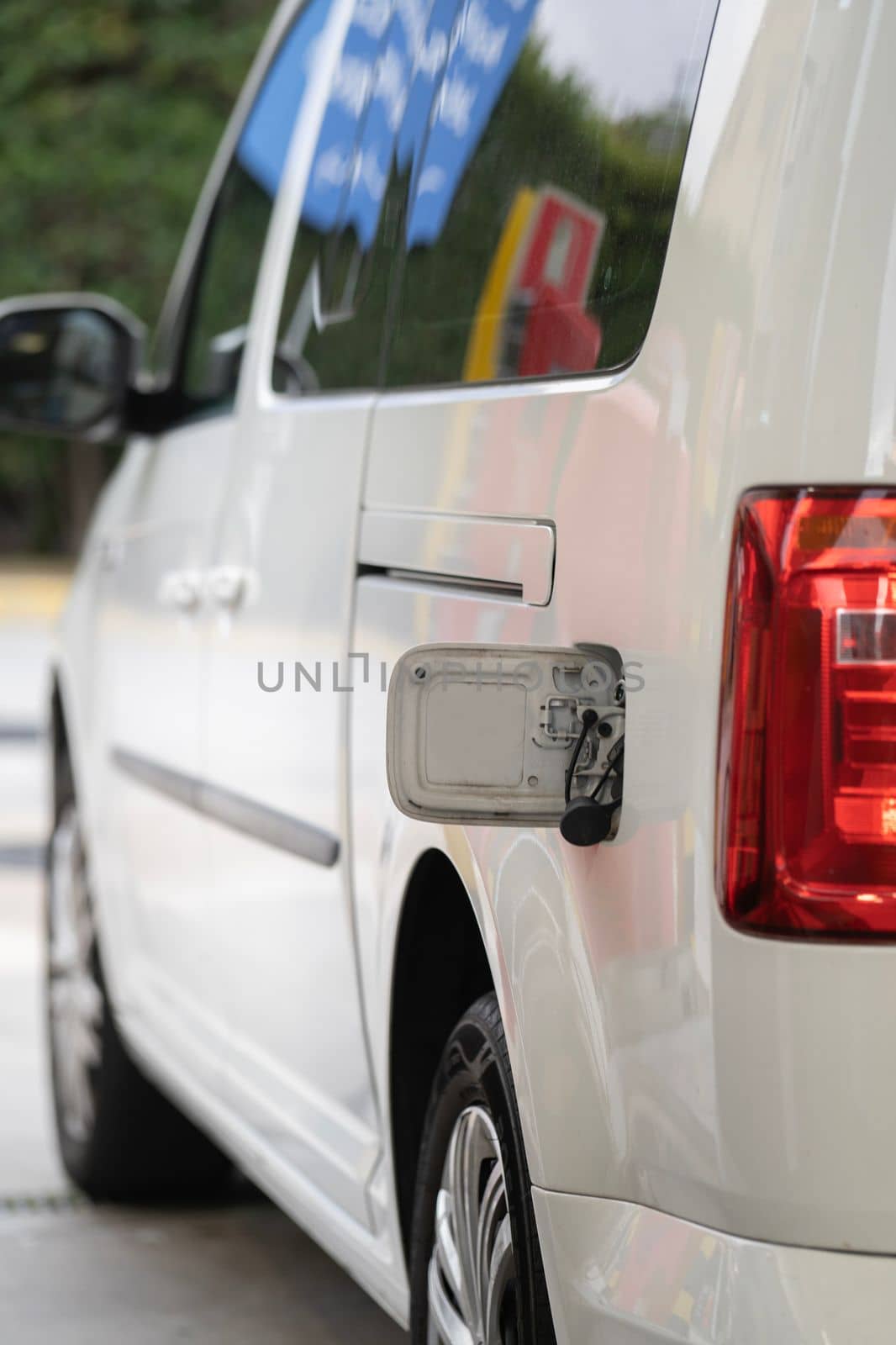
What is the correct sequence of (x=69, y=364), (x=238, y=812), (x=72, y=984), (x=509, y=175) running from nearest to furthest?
(x=509, y=175), (x=238, y=812), (x=69, y=364), (x=72, y=984)

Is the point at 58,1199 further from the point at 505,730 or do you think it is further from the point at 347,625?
the point at 505,730

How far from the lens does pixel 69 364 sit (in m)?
3.53

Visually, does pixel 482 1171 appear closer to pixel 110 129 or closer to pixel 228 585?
pixel 228 585

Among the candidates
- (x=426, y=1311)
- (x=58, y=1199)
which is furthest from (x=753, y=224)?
(x=58, y=1199)

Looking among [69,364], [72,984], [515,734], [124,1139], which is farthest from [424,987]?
[72,984]

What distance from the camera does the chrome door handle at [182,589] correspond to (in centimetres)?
306

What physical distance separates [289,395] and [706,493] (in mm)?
1402

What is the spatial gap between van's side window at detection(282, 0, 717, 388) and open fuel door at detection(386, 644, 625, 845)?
0.28 m

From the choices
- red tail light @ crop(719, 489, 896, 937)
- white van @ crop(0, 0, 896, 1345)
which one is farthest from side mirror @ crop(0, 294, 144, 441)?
red tail light @ crop(719, 489, 896, 937)

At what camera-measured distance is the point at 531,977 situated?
1.73 metres

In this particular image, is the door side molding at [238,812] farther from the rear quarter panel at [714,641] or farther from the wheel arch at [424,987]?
the rear quarter panel at [714,641]

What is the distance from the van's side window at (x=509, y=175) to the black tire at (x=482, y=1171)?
0.64 metres

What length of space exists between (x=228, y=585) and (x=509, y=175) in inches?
Result: 37.2

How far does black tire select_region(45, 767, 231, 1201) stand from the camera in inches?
152
